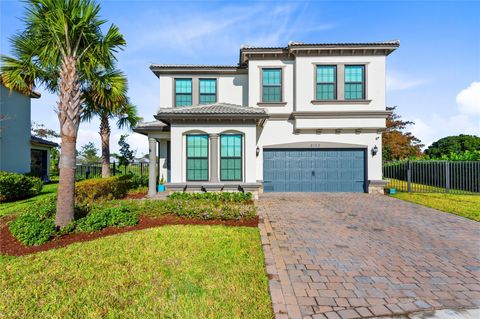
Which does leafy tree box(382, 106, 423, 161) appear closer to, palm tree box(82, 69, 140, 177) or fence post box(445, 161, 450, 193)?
fence post box(445, 161, 450, 193)

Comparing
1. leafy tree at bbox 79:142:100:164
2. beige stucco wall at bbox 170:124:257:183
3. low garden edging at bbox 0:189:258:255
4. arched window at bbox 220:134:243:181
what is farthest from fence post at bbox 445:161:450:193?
leafy tree at bbox 79:142:100:164

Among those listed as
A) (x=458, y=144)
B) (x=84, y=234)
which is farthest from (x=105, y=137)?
(x=458, y=144)

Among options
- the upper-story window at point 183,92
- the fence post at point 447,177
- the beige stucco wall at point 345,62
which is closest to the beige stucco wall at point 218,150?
the upper-story window at point 183,92

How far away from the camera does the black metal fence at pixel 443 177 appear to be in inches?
482

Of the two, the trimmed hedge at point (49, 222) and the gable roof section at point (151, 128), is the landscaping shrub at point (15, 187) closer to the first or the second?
the trimmed hedge at point (49, 222)

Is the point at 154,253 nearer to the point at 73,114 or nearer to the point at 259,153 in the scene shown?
the point at 73,114

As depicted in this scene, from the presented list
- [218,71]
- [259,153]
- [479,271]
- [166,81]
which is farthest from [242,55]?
[479,271]

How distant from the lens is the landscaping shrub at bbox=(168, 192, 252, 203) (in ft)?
32.5

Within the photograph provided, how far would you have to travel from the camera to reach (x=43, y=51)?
19.8ft

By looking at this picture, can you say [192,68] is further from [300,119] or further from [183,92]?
[300,119]

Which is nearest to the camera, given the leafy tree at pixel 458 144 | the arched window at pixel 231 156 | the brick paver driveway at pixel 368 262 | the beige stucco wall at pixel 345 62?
the brick paver driveway at pixel 368 262

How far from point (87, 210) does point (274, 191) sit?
357 inches

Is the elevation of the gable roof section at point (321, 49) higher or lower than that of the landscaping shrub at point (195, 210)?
higher

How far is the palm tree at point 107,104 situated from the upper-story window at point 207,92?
172 inches
